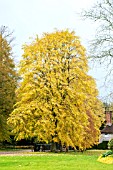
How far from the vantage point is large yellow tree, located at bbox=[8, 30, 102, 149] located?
31250 mm

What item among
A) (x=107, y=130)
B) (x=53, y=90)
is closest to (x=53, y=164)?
(x=53, y=90)

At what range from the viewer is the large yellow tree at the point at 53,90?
103ft

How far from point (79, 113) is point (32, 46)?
743 cm

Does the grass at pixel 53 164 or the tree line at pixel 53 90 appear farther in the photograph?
the tree line at pixel 53 90

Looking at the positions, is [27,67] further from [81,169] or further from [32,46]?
[81,169]

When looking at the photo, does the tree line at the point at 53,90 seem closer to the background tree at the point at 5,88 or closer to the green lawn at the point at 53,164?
the background tree at the point at 5,88

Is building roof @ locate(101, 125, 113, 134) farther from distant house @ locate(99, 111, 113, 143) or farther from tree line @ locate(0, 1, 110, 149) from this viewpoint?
tree line @ locate(0, 1, 110, 149)

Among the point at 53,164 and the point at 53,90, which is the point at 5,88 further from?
the point at 53,164

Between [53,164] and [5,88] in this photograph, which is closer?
[53,164]

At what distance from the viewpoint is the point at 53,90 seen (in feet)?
103

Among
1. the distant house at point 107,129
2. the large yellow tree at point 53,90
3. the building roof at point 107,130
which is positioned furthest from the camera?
the building roof at point 107,130

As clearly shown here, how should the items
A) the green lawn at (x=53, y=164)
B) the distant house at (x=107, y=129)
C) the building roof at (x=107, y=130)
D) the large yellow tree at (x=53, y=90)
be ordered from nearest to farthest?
the green lawn at (x=53, y=164), the large yellow tree at (x=53, y=90), the distant house at (x=107, y=129), the building roof at (x=107, y=130)

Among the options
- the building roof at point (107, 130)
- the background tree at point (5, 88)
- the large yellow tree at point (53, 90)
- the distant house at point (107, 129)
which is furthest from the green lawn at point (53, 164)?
the building roof at point (107, 130)

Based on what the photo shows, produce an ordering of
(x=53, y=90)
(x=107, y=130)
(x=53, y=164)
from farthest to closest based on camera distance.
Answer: (x=107, y=130) < (x=53, y=90) < (x=53, y=164)
